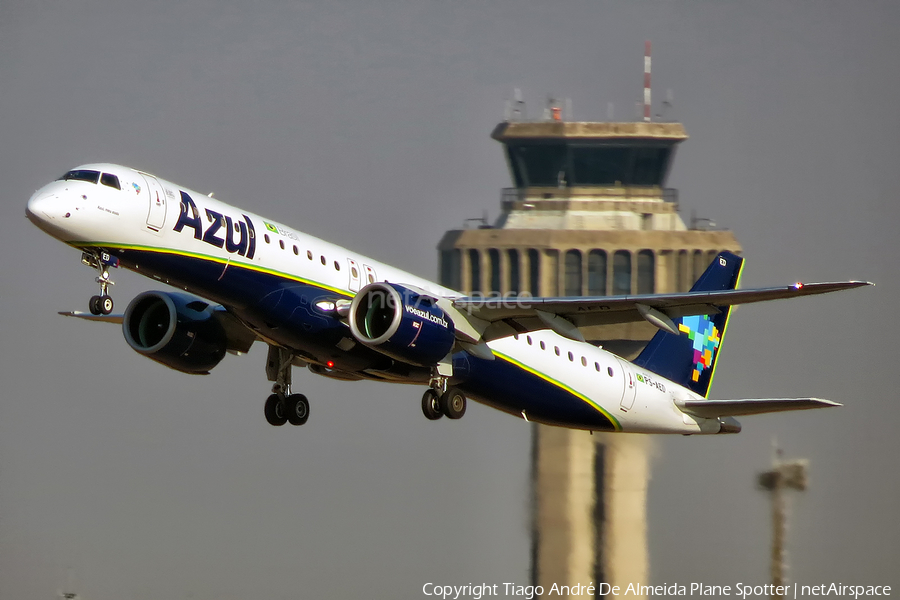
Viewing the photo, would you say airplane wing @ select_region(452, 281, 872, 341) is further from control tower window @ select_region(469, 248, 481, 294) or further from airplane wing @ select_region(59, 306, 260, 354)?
control tower window @ select_region(469, 248, 481, 294)

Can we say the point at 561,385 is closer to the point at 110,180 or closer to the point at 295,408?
the point at 295,408

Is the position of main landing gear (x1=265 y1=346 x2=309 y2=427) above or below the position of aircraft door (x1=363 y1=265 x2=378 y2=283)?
below

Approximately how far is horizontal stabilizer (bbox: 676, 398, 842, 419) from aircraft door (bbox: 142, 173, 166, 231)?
17.3 metres

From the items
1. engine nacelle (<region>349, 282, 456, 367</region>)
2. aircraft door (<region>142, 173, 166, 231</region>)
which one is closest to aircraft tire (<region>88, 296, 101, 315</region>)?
aircraft door (<region>142, 173, 166, 231</region>)

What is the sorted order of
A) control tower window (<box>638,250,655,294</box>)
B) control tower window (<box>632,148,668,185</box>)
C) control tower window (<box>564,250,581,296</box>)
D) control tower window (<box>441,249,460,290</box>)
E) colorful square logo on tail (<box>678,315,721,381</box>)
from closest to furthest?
colorful square logo on tail (<box>678,315,721,381</box>) → control tower window (<box>564,250,581,296</box>) → control tower window (<box>638,250,655,294</box>) → control tower window (<box>441,249,460,290</box>) → control tower window (<box>632,148,668,185</box>)

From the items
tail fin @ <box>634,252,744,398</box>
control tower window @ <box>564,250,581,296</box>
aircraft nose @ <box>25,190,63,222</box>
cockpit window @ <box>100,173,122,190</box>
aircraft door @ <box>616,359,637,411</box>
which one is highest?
control tower window @ <box>564,250,581,296</box>

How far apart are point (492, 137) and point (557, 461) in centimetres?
2287

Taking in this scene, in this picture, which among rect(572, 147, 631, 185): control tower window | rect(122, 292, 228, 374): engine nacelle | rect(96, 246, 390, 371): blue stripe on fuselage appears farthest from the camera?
rect(572, 147, 631, 185): control tower window

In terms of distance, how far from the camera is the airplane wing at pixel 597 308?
3434cm

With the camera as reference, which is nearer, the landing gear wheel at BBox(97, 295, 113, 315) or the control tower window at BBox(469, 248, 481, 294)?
the landing gear wheel at BBox(97, 295, 113, 315)

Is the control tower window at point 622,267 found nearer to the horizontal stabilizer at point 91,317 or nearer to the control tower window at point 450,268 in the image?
the control tower window at point 450,268

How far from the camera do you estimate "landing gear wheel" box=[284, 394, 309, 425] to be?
40562 mm

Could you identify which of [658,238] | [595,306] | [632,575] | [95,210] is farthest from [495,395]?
[658,238]

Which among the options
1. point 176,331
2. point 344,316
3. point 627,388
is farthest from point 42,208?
point 627,388
